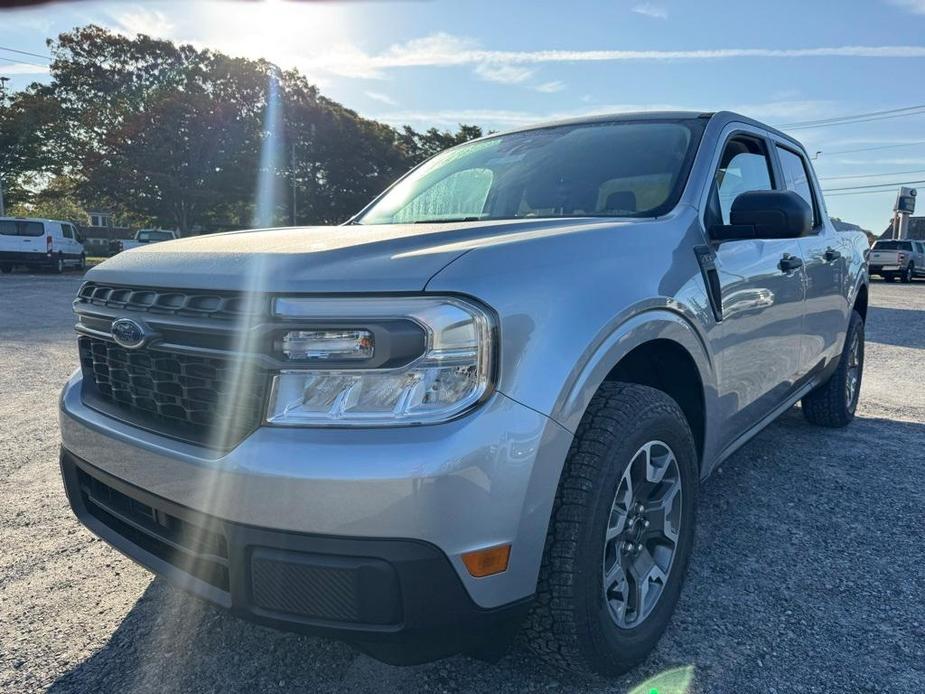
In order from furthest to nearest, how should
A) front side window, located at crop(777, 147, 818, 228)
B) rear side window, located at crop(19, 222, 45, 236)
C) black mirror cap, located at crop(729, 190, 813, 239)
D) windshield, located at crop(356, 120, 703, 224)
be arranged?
rear side window, located at crop(19, 222, 45, 236)
front side window, located at crop(777, 147, 818, 228)
windshield, located at crop(356, 120, 703, 224)
black mirror cap, located at crop(729, 190, 813, 239)

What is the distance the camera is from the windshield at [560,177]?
103 inches

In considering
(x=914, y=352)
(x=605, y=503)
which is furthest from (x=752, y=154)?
(x=914, y=352)

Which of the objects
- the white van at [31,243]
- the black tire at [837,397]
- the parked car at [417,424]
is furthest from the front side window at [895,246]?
the white van at [31,243]

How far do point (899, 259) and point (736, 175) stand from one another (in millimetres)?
29693

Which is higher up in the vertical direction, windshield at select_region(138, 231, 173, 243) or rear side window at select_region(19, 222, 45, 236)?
rear side window at select_region(19, 222, 45, 236)

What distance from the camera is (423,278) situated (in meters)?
1.56

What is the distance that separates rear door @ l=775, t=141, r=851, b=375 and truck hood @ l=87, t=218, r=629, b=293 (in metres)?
1.80

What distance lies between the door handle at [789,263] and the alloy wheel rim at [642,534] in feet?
4.33

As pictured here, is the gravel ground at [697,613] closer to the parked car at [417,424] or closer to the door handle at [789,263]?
the parked car at [417,424]

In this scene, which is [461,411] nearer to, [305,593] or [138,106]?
[305,593]

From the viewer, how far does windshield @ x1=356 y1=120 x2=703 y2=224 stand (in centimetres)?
261

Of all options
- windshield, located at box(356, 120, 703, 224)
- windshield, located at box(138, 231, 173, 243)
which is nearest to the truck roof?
windshield, located at box(356, 120, 703, 224)

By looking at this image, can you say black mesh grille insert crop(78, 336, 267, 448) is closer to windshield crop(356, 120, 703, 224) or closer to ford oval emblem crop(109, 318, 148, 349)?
ford oval emblem crop(109, 318, 148, 349)

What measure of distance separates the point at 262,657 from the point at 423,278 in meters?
1.32
